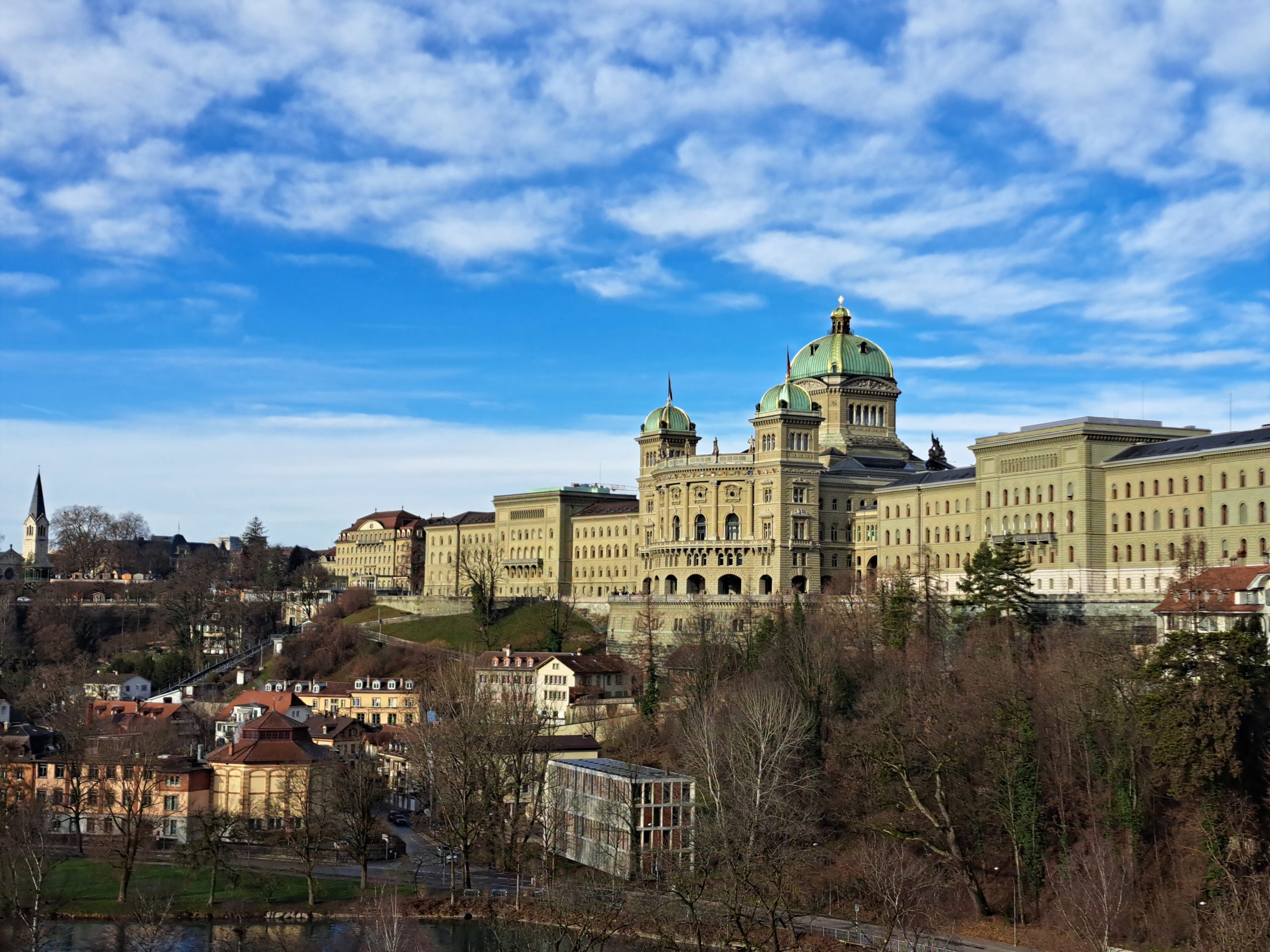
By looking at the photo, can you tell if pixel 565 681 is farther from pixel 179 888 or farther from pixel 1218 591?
pixel 1218 591

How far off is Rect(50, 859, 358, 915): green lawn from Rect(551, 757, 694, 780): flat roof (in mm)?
13438

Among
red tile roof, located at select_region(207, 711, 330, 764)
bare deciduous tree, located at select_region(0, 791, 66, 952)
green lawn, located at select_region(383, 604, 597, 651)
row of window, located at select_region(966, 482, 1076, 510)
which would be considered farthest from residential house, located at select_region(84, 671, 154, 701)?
row of window, located at select_region(966, 482, 1076, 510)

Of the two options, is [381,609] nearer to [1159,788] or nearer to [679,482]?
[679,482]

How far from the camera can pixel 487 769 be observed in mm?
77875

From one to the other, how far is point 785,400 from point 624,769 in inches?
2411

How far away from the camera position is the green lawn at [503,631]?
138 m

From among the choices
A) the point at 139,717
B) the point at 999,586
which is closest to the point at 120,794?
the point at 139,717

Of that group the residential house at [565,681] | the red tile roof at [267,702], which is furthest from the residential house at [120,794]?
the residential house at [565,681]

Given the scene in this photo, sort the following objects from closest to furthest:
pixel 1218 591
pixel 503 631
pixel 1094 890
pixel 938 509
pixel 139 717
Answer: pixel 1094 890 < pixel 1218 591 < pixel 139 717 < pixel 938 509 < pixel 503 631

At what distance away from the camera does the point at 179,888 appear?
72750 millimetres

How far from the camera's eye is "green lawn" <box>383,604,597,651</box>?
138 meters

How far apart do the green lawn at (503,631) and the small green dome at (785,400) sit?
26411 mm

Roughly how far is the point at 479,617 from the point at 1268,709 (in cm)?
9115

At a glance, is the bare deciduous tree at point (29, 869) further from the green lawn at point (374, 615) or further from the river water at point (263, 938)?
the green lawn at point (374, 615)
